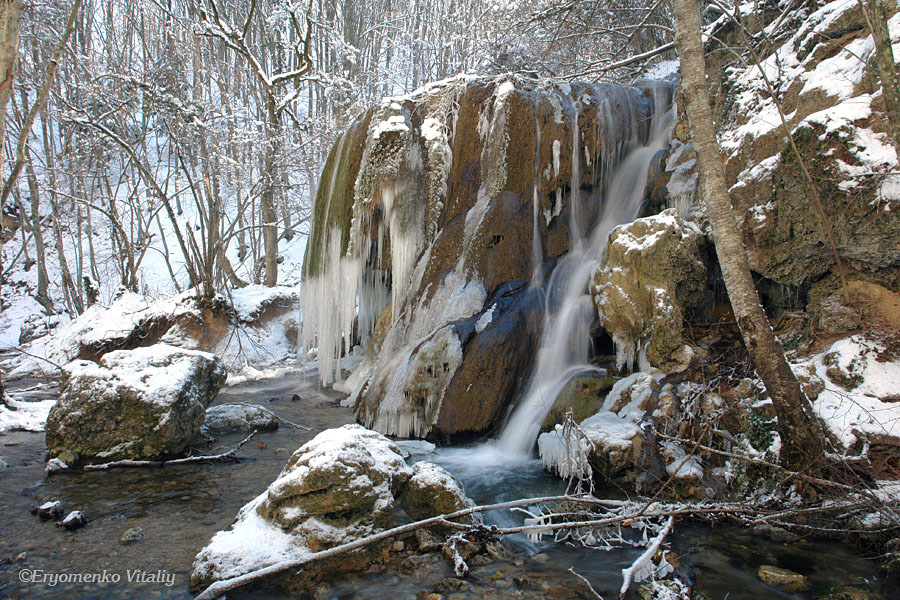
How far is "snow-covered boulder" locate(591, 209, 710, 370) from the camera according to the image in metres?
5.19

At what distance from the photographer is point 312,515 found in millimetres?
3342

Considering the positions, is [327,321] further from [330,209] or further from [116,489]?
[116,489]

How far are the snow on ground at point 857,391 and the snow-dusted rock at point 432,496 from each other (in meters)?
2.78

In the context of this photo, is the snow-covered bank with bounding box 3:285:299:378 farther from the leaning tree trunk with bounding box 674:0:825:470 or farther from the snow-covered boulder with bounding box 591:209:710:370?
the leaning tree trunk with bounding box 674:0:825:470

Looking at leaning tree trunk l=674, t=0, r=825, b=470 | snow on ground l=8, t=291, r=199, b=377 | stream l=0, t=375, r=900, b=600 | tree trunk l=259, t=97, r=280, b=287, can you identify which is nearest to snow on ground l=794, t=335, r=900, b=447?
leaning tree trunk l=674, t=0, r=825, b=470

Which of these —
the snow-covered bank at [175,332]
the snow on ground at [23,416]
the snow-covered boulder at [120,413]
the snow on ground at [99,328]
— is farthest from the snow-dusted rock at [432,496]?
the snow on ground at [99,328]

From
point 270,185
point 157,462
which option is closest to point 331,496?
point 157,462

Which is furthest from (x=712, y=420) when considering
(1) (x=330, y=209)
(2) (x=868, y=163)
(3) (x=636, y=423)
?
(1) (x=330, y=209)

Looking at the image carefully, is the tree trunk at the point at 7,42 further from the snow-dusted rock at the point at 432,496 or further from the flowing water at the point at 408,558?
the snow-dusted rock at the point at 432,496

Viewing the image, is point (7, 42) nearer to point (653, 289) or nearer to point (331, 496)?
point (331, 496)

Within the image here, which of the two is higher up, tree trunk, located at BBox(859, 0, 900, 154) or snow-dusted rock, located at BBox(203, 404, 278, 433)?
tree trunk, located at BBox(859, 0, 900, 154)

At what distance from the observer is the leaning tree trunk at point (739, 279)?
3631mm

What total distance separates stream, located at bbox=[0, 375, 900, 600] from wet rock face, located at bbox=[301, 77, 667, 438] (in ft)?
6.83

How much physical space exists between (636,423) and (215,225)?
415 inches
